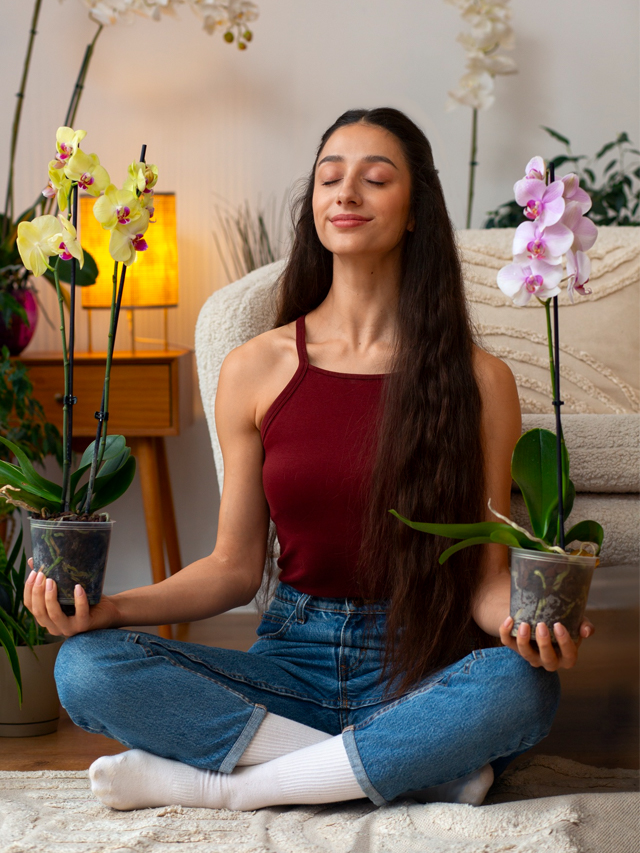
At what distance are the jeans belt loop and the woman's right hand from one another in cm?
26

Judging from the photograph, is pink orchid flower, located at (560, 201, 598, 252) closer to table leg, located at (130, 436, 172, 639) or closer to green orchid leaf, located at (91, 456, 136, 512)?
green orchid leaf, located at (91, 456, 136, 512)

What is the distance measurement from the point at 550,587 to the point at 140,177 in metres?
0.62

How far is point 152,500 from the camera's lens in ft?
7.25

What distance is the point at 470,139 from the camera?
267 cm

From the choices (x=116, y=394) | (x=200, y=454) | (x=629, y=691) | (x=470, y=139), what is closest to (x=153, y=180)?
(x=116, y=394)

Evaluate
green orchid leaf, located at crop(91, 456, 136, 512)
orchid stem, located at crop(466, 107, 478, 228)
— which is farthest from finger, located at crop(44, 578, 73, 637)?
orchid stem, located at crop(466, 107, 478, 228)

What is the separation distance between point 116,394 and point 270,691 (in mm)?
1162

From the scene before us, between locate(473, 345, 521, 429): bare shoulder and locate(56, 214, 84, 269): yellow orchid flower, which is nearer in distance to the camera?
locate(56, 214, 84, 269): yellow orchid flower

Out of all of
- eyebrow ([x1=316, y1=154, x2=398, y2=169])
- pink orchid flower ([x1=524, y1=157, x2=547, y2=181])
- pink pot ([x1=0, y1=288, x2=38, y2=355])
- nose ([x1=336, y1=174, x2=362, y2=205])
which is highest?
eyebrow ([x1=316, y1=154, x2=398, y2=169])

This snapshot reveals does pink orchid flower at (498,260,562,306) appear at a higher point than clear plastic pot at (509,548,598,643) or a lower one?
higher

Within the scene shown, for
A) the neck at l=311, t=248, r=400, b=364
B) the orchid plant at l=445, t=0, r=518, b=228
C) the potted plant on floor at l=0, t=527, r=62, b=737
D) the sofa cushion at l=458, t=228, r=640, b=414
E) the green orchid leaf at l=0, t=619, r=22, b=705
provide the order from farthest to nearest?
1. the orchid plant at l=445, t=0, r=518, b=228
2. the sofa cushion at l=458, t=228, r=640, b=414
3. the potted plant on floor at l=0, t=527, r=62, b=737
4. the green orchid leaf at l=0, t=619, r=22, b=705
5. the neck at l=311, t=248, r=400, b=364

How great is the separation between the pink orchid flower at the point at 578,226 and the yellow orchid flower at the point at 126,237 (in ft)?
1.47

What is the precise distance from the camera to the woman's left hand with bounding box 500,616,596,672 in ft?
3.00

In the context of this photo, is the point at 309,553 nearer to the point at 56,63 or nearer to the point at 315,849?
the point at 315,849
